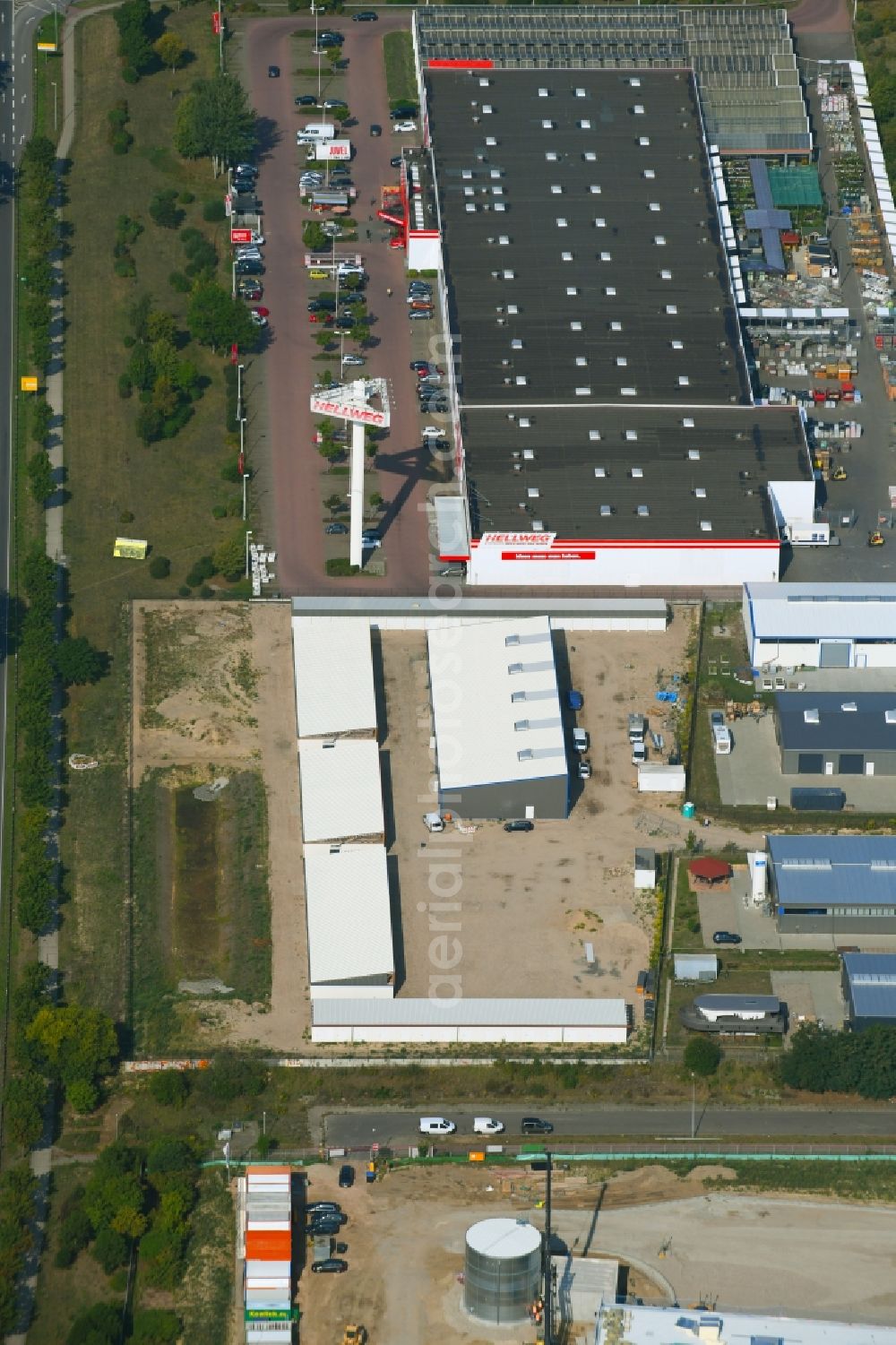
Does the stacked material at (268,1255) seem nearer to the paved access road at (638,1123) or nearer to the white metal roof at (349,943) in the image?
the paved access road at (638,1123)

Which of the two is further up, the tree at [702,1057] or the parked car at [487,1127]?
the tree at [702,1057]

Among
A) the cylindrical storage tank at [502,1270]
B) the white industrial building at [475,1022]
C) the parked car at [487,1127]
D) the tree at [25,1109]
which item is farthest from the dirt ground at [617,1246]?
the tree at [25,1109]

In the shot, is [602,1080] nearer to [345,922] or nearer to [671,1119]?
[671,1119]

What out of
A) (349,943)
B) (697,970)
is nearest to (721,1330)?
(697,970)

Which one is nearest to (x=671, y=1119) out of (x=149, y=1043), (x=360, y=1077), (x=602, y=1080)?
(x=602, y=1080)

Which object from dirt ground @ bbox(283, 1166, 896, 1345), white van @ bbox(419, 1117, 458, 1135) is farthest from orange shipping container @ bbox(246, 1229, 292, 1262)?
white van @ bbox(419, 1117, 458, 1135)

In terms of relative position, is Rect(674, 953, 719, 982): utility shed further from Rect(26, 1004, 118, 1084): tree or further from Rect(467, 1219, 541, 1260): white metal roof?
Rect(26, 1004, 118, 1084): tree
